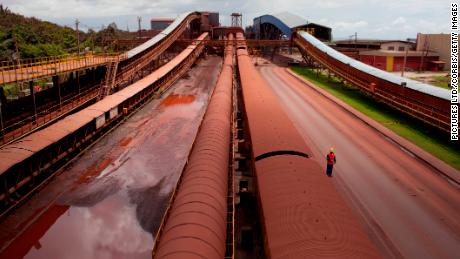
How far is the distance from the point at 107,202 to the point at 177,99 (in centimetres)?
2891

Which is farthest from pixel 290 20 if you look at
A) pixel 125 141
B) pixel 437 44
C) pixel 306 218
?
pixel 306 218

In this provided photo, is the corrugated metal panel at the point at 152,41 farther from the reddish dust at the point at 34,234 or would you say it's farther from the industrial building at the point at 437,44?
the industrial building at the point at 437,44

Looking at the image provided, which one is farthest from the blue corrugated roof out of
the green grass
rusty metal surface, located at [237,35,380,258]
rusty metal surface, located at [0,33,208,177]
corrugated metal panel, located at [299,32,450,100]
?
rusty metal surface, located at [237,35,380,258]

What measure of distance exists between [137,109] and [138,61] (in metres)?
19.5

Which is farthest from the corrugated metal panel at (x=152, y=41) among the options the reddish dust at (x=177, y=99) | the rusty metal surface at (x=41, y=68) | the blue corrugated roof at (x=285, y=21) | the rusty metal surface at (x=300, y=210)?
the rusty metal surface at (x=300, y=210)

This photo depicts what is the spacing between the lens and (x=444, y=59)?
78000 millimetres

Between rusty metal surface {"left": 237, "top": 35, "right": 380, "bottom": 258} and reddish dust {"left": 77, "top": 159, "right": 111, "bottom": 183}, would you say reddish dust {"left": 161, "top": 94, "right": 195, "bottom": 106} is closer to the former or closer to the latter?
reddish dust {"left": 77, "top": 159, "right": 111, "bottom": 183}

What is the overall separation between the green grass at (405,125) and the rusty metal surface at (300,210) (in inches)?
570

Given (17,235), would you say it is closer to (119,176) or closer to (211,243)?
(119,176)

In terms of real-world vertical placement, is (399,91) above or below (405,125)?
above

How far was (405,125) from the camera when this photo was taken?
3403cm

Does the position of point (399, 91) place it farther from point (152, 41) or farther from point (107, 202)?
point (152, 41)

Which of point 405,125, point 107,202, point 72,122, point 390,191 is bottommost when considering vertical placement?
point 107,202

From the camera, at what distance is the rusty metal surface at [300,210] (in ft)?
31.9
